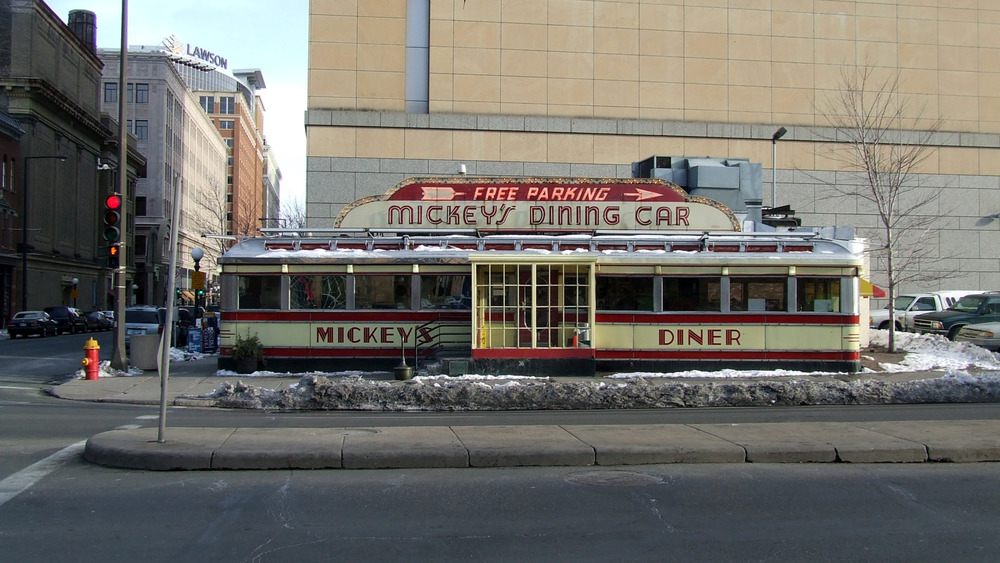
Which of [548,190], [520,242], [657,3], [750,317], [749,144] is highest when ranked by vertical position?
[657,3]

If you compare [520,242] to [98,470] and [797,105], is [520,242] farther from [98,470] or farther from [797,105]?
[797,105]

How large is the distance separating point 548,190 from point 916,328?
15.1 meters

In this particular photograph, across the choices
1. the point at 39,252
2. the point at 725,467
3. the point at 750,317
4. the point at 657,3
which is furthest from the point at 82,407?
the point at 39,252

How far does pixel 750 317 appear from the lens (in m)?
20.5

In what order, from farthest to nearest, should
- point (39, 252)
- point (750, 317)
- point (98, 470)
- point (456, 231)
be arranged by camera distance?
point (39, 252)
point (456, 231)
point (750, 317)
point (98, 470)

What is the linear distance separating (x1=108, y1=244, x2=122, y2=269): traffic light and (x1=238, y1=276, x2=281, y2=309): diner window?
118 inches

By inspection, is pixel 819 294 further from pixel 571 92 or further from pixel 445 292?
pixel 571 92

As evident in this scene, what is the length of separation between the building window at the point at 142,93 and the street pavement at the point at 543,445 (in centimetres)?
8940

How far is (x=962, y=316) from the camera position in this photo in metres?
25.8

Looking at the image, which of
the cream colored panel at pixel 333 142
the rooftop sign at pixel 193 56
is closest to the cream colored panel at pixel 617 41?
the cream colored panel at pixel 333 142

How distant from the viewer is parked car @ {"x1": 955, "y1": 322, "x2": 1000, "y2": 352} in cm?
2345

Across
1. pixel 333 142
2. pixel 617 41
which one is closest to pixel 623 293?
pixel 333 142

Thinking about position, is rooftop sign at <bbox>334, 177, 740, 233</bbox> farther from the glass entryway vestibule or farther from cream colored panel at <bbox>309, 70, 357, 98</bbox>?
cream colored panel at <bbox>309, 70, 357, 98</bbox>

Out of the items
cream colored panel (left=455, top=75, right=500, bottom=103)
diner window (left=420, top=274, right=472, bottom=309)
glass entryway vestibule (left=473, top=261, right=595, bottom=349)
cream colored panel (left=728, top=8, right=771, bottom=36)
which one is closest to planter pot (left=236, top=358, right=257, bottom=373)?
diner window (left=420, top=274, right=472, bottom=309)
